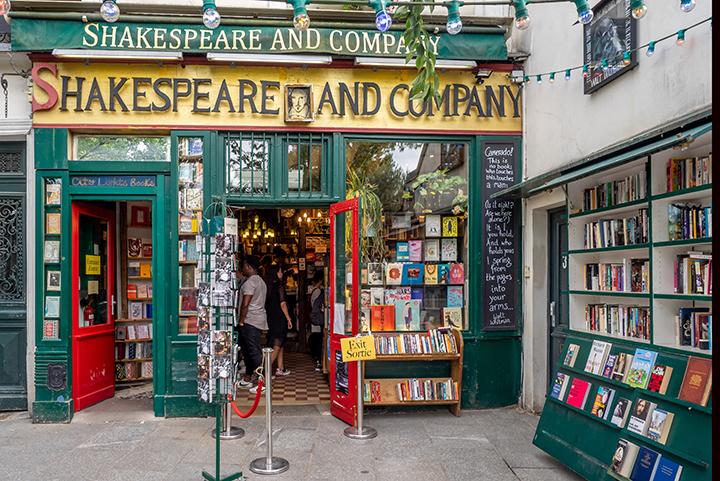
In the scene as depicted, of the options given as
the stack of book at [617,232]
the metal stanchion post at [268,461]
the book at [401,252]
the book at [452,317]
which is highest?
the stack of book at [617,232]

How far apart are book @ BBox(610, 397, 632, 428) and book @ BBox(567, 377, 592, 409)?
0.36 m

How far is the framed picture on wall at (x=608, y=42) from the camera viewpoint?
498 cm

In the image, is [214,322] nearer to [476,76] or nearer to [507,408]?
[507,408]

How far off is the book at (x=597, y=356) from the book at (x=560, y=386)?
25 centimetres

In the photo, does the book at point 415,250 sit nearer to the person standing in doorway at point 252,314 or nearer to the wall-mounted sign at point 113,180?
the person standing in doorway at point 252,314

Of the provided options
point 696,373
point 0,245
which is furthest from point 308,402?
point 696,373

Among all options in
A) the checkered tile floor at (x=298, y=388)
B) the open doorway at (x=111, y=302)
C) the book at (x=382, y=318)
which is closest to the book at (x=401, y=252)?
the book at (x=382, y=318)

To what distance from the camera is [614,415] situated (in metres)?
4.31

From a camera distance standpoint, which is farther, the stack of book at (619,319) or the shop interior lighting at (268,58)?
the shop interior lighting at (268,58)

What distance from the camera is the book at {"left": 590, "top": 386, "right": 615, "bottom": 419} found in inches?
174

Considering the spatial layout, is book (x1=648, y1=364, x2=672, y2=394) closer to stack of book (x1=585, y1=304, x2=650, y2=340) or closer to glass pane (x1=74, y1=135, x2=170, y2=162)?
stack of book (x1=585, y1=304, x2=650, y2=340)

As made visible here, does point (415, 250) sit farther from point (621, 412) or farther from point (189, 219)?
point (621, 412)

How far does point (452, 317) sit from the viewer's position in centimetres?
693

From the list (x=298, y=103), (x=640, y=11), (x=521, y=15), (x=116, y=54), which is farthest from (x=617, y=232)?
(x=116, y=54)
